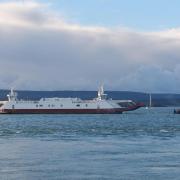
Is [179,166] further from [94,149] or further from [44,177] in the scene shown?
[94,149]

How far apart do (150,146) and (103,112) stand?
112 meters

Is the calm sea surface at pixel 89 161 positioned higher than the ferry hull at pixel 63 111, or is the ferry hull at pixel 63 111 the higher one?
the ferry hull at pixel 63 111

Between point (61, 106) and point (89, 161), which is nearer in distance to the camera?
point (89, 161)

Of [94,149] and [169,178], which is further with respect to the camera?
[94,149]

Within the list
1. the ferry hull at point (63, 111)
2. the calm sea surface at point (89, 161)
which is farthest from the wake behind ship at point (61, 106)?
the calm sea surface at point (89, 161)

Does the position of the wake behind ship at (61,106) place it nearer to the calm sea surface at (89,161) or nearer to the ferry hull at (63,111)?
the ferry hull at (63,111)

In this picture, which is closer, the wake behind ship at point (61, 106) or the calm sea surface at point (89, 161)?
the calm sea surface at point (89, 161)

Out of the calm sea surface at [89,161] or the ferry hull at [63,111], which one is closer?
the calm sea surface at [89,161]

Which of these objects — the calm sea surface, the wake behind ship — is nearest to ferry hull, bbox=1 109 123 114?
the wake behind ship

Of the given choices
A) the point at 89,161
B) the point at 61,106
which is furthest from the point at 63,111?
the point at 89,161

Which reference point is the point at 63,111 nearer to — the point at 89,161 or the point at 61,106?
the point at 61,106

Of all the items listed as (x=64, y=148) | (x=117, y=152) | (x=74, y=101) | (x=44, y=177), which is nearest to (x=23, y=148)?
(x=64, y=148)

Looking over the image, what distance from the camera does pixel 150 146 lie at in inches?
1778

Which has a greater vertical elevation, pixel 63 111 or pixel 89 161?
pixel 63 111
